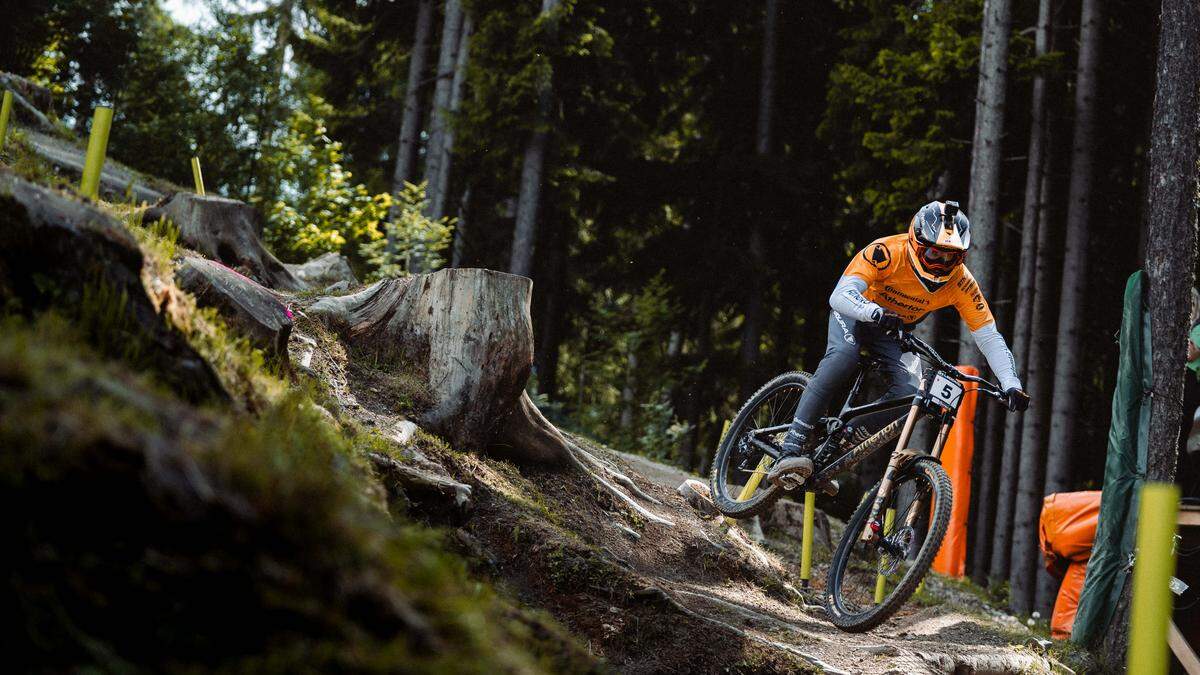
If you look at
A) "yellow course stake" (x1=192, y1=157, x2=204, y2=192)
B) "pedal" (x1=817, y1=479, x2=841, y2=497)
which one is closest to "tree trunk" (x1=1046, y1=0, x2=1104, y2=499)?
"pedal" (x1=817, y1=479, x2=841, y2=497)

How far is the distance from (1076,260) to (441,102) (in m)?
12.3

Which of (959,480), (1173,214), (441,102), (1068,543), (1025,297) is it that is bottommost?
(1068,543)

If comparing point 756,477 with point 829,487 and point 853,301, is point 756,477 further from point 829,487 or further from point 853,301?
point 853,301

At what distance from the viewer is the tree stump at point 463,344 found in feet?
23.6

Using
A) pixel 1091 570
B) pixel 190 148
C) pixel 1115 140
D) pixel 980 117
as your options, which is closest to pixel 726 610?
pixel 1091 570

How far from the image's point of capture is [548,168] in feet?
59.8

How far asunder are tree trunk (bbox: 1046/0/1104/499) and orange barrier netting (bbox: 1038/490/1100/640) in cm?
419

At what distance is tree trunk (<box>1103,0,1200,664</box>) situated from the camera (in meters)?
9.08

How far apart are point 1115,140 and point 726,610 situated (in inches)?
564

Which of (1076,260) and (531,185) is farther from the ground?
(531,185)

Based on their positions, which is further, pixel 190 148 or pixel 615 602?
pixel 190 148

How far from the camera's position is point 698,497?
9.73m

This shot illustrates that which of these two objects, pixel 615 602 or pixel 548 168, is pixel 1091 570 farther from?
pixel 548 168

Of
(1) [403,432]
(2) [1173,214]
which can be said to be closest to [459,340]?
(1) [403,432]
